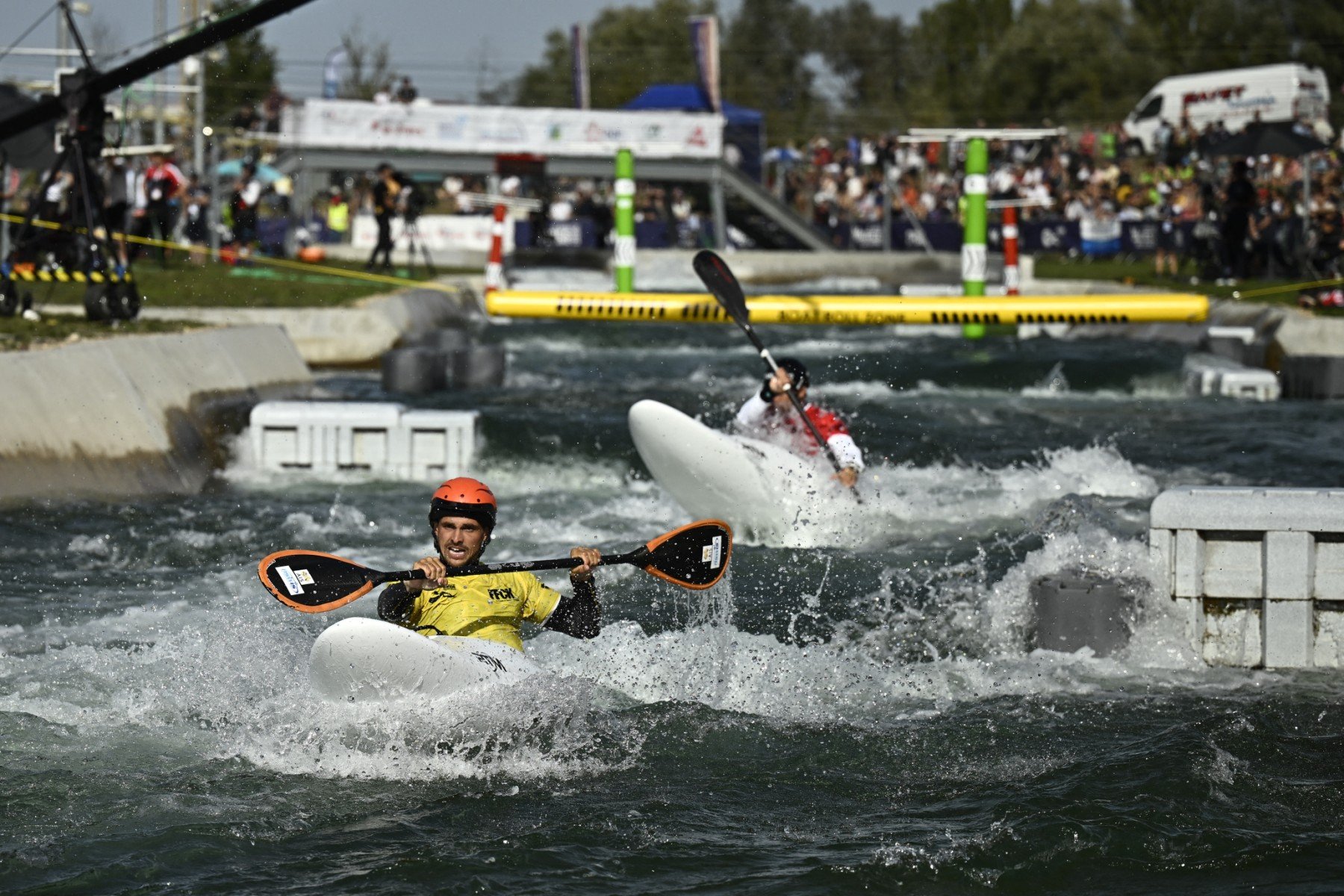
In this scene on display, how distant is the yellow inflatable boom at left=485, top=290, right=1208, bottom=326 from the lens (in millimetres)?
10836

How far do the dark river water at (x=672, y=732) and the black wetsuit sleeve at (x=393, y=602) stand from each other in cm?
36

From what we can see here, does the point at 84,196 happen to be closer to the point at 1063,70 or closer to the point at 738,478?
the point at 738,478

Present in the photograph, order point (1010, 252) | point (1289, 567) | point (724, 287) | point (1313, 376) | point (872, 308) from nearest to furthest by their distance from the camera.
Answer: point (1289, 567) → point (724, 287) → point (872, 308) → point (1313, 376) → point (1010, 252)

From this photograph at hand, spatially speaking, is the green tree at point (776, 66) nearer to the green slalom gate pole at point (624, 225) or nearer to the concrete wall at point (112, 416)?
the green slalom gate pole at point (624, 225)

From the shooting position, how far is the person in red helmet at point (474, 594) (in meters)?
5.71

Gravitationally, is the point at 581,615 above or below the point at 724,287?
below

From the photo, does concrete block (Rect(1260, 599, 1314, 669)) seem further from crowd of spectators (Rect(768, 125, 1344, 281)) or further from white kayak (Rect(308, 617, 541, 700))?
crowd of spectators (Rect(768, 125, 1344, 281))

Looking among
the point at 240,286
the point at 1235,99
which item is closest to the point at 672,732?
the point at 240,286

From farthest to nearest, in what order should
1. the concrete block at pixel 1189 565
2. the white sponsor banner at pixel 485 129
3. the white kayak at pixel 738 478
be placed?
the white sponsor banner at pixel 485 129 < the white kayak at pixel 738 478 < the concrete block at pixel 1189 565

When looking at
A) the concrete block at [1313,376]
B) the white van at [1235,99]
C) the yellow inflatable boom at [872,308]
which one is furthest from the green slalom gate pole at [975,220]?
the white van at [1235,99]

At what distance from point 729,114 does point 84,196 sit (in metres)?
21.6

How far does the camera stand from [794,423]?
9547 millimetres

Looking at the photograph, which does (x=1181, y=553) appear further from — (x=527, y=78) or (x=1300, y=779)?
(x=527, y=78)

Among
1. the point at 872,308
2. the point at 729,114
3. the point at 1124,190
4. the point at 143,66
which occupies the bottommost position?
the point at 872,308
